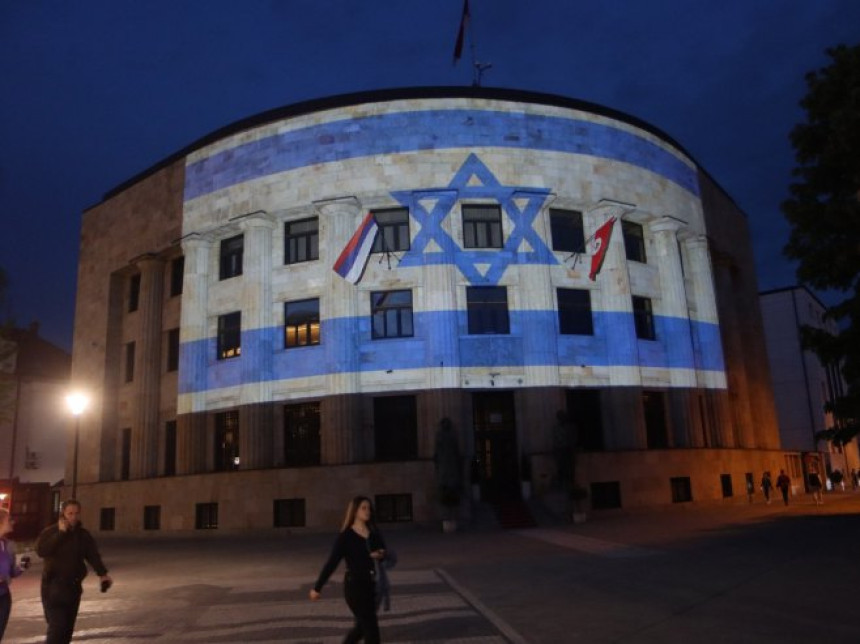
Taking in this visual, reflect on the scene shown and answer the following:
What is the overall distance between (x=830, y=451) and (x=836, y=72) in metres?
45.0

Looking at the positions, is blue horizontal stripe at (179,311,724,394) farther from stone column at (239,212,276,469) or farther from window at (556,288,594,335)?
window at (556,288,594,335)

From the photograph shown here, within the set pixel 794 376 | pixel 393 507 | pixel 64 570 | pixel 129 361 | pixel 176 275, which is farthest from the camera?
pixel 794 376

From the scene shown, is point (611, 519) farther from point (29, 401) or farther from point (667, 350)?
point (29, 401)

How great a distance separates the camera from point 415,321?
102 ft

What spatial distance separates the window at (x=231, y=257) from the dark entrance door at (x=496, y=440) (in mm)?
13921

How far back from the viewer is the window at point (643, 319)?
34781mm

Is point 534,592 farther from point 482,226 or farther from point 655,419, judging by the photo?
point 655,419

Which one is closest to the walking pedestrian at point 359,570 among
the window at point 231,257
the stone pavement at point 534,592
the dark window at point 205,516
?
the stone pavement at point 534,592

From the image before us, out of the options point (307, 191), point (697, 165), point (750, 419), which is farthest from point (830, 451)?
point (307, 191)

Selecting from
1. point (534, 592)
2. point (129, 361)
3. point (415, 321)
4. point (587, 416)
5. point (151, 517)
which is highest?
point (129, 361)

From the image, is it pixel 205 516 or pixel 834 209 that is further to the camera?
pixel 205 516

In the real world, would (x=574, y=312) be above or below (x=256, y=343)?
above

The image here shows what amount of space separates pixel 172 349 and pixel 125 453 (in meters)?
6.66

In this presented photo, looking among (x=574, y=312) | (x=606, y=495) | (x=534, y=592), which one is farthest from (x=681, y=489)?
(x=534, y=592)
